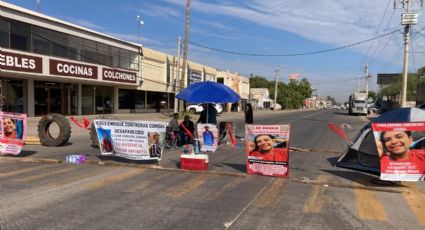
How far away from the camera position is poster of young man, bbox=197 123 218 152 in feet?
48.8

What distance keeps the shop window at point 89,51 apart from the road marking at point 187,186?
27.1 meters

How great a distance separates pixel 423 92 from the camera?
6019 centimetres

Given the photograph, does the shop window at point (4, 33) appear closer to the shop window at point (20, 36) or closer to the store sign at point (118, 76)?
the shop window at point (20, 36)

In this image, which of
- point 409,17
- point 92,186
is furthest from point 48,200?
point 409,17

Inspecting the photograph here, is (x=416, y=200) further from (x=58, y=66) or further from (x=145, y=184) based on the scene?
(x=58, y=66)

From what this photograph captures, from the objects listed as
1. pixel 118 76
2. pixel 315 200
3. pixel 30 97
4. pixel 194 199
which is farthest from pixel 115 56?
pixel 315 200

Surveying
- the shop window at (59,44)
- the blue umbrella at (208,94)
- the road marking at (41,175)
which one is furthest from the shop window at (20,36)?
the road marking at (41,175)

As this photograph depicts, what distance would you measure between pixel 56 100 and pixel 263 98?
8880 centimetres

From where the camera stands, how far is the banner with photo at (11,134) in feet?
39.8

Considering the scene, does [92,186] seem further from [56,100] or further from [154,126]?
[56,100]

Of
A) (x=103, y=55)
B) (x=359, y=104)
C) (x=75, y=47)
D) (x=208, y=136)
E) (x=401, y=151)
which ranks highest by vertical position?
(x=75, y=47)

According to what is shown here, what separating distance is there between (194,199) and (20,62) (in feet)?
74.1

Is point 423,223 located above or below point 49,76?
below

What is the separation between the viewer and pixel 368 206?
7.32 m
